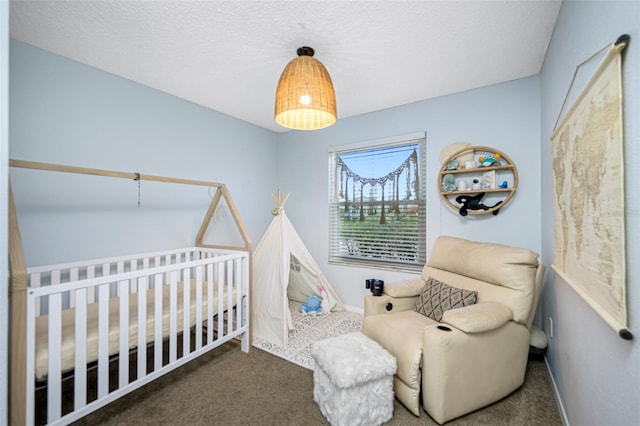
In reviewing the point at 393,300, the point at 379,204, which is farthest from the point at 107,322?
the point at 379,204

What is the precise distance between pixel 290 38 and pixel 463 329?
2165mm

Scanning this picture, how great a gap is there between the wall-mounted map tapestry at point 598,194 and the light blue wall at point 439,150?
3.89ft

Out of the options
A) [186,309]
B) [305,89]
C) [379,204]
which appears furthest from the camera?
[379,204]

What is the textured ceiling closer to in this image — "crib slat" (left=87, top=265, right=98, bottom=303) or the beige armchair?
the beige armchair

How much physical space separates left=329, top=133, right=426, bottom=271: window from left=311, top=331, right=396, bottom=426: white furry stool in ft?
5.33

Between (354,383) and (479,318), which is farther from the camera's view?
(479,318)

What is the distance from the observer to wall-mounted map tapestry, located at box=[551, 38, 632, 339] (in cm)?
85

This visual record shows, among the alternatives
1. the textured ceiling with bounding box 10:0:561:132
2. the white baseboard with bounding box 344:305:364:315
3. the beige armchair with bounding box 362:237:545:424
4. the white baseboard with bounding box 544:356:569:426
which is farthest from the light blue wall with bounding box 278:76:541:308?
the white baseboard with bounding box 544:356:569:426

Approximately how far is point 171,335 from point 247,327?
0.72 m

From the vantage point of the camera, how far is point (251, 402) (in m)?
1.79

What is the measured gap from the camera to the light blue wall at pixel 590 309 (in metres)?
0.80

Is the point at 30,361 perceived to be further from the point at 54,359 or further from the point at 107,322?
the point at 107,322

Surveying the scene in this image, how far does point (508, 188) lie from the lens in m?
2.47

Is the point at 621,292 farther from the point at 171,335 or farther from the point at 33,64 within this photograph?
the point at 33,64
